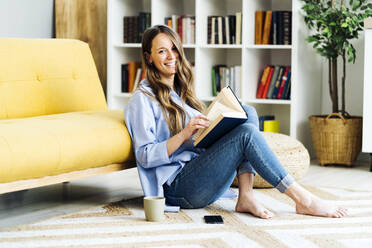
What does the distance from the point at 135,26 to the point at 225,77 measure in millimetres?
838

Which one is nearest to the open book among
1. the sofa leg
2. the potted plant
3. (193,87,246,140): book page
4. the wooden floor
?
(193,87,246,140): book page

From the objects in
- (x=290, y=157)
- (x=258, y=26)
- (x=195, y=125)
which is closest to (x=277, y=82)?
(x=258, y=26)

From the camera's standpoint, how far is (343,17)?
3748mm

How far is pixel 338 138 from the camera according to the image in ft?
12.6

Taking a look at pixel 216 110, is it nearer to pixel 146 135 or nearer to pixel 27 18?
pixel 146 135

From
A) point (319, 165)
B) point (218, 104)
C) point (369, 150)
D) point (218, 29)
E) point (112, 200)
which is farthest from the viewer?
point (218, 29)

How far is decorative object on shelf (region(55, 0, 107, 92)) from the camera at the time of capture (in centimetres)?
450

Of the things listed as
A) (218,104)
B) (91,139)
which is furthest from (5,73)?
A: (218,104)

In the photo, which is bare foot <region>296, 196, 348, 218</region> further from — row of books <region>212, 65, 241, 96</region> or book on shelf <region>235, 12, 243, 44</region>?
book on shelf <region>235, 12, 243, 44</region>

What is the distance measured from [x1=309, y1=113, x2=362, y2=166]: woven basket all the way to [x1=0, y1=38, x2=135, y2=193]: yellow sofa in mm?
1443

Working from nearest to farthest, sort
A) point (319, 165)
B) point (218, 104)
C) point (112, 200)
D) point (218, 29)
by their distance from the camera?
point (218, 104)
point (112, 200)
point (319, 165)
point (218, 29)

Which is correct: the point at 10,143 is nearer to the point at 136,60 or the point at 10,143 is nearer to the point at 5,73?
the point at 5,73

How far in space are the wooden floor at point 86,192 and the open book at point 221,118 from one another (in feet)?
2.26

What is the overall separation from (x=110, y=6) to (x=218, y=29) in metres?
0.88
